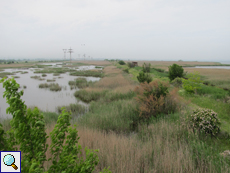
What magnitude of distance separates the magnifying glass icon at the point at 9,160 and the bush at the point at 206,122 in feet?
17.3

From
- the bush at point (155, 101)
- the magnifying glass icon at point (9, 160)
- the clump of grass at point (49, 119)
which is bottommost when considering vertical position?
the clump of grass at point (49, 119)

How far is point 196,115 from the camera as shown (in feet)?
17.9

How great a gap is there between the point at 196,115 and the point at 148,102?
8.45 feet

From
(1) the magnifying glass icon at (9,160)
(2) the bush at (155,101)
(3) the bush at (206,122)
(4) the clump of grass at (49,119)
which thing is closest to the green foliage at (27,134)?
(1) the magnifying glass icon at (9,160)

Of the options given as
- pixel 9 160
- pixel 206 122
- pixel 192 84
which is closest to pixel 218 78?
pixel 192 84

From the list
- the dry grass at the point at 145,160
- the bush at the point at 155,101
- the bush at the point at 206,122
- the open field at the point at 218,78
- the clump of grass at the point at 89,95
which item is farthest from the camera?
the open field at the point at 218,78

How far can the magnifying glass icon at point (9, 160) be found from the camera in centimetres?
140

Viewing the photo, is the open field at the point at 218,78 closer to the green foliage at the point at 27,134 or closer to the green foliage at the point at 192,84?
the green foliage at the point at 192,84

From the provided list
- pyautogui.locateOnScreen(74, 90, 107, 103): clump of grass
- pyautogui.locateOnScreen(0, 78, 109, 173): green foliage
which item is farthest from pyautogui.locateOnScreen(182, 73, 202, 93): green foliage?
pyautogui.locateOnScreen(0, 78, 109, 173): green foliage

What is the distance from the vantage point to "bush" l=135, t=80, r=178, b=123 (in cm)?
726

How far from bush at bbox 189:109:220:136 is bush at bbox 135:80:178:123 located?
1695mm

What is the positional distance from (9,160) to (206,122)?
574cm

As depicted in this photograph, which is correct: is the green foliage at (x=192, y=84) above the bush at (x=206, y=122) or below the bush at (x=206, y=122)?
above

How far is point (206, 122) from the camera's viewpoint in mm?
5012
